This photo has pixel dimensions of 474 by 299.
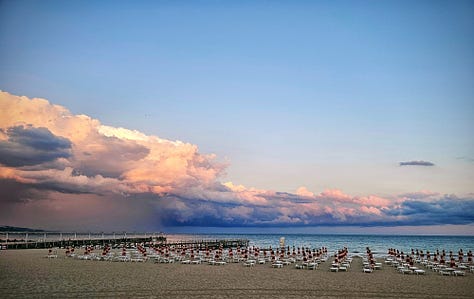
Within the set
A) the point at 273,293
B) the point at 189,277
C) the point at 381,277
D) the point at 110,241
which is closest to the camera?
the point at 273,293

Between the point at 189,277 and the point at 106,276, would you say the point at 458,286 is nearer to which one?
the point at 189,277

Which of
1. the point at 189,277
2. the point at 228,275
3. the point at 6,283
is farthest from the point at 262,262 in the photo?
the point at 6,283

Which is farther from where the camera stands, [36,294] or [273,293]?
[273,293]

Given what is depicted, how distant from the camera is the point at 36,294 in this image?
14391 mm

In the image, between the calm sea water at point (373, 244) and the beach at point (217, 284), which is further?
the calm sea water at point (373, 244)

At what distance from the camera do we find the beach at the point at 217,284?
15164 millimetres

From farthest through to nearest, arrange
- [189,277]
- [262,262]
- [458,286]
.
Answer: [262,262] < [189,277] < [458,286]

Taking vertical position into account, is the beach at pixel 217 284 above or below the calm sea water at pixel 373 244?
above

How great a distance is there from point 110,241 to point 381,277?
45103mm

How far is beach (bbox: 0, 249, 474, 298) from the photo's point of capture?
15.2 m

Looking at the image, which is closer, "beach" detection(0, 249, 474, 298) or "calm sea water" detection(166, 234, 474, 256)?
"beach" detection(0, 249, 474, 298)

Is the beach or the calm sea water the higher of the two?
the beach

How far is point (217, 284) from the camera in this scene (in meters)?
17.7

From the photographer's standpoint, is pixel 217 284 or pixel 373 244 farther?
pixel 373 244
